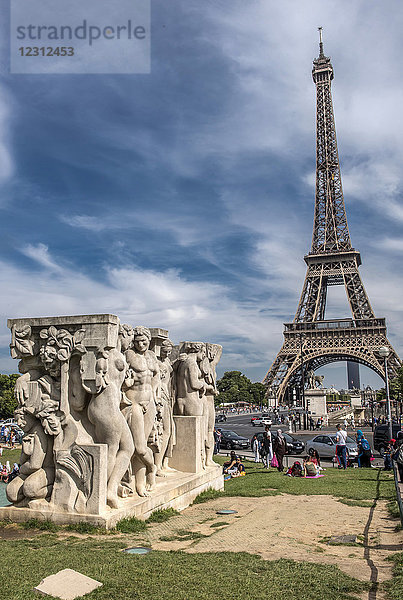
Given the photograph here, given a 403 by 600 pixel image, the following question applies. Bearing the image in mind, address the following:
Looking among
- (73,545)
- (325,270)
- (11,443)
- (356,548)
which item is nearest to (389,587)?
(356,548)

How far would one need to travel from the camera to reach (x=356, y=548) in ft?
23.5

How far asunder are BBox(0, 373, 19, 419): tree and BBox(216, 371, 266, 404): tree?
4215 centimetres

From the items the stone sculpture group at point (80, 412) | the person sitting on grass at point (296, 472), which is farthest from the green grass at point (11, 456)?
the stone sculpture group at point (80, 412)

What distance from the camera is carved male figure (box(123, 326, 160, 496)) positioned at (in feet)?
29.7

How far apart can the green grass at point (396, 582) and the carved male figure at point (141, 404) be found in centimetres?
443

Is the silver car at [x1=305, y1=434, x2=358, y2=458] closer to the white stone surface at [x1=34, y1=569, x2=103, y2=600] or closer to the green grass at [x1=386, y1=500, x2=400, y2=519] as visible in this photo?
the green grass at [x1=386, y1=500, x2=400, y2=519]

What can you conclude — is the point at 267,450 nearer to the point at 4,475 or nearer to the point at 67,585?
the point at 4,475

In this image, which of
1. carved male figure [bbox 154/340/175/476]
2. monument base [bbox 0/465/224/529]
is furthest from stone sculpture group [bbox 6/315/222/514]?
carved male figure [bbox 154/340/175/476]

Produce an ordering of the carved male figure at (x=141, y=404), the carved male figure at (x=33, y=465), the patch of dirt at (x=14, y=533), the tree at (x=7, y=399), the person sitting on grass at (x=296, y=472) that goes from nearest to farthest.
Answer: the patch of dirt at (x=14, y=533) → the carved male figure at (x=33, y=465) → the carved male figure at (x=141, y=404) → the person sitting on grass at (x=296, y=472) → the tree at (x=7, y=399)

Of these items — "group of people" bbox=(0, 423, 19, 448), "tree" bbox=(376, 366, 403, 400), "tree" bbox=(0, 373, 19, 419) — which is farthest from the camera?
"tree" bbox=(376, 366, 403, 400)

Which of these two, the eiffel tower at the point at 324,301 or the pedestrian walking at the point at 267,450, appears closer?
the pedestrian walking at the point at 267,450

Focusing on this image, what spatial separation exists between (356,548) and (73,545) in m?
3.90

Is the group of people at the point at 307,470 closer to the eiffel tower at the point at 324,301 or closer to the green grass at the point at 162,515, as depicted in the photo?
the green grass at the point at 162,515

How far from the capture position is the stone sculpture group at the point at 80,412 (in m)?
8.05
